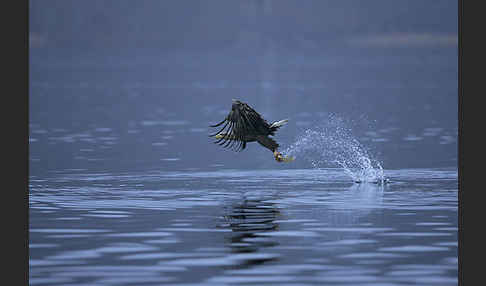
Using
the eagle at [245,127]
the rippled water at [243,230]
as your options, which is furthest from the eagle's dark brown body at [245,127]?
the rippled water at [243,230]

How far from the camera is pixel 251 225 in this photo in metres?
24.9

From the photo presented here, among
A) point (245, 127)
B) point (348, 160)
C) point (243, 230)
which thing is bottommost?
point (243, 230)

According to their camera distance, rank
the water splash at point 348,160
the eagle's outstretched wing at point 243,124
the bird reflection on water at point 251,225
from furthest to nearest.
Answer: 1. the water splash at point 348,160
2. the eagle's outstretched wing at point 243,124
3. the bird reflection on water at point 251,225

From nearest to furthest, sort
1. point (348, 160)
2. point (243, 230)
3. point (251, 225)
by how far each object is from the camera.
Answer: point (243, 230) < point (251, 225) < point (348, 160)

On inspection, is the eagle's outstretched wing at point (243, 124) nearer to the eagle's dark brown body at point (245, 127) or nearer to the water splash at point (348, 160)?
the eagle's dark brown body at point (245, 127)

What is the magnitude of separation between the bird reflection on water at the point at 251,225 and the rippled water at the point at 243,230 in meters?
0.02

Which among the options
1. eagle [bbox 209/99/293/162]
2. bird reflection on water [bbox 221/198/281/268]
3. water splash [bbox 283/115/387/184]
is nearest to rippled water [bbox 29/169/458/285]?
bird reflection on water [bbox 221/198/281/268]

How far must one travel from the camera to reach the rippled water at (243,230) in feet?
66.3

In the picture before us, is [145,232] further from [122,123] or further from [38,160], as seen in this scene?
[122,123]

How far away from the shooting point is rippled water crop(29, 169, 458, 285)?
2020 centimetres

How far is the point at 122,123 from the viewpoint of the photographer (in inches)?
2443

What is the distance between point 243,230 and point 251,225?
2.17 ft

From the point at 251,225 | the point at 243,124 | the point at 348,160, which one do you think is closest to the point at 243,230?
the point at 251,225

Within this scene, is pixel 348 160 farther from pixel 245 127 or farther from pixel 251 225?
pixel 251 225
